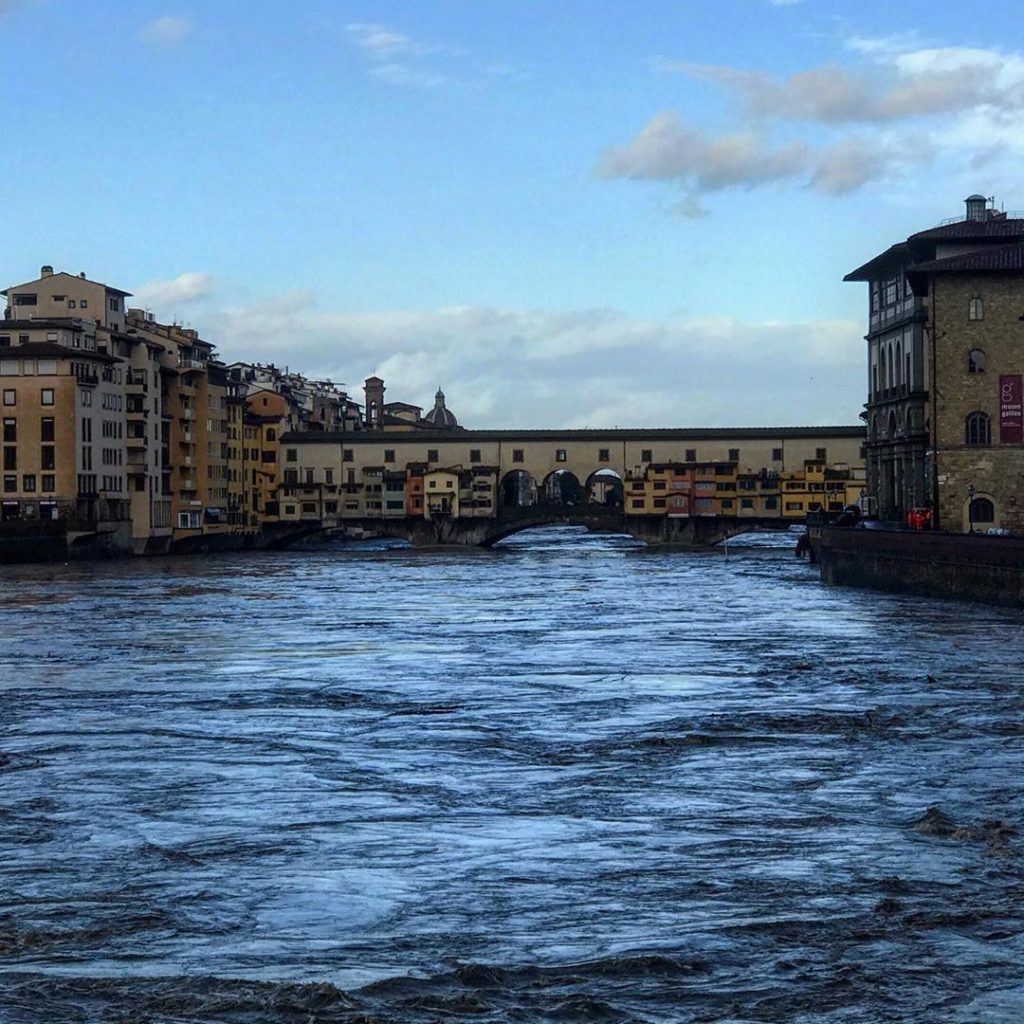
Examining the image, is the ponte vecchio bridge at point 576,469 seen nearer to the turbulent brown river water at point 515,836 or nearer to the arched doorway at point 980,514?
the arched doorway at point 980,514

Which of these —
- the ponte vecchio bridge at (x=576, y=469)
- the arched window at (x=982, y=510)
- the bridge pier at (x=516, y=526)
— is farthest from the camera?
the ponte vecchio bridge at (x=576, y=469)

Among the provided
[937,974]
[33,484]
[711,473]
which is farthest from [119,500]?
[937,974]

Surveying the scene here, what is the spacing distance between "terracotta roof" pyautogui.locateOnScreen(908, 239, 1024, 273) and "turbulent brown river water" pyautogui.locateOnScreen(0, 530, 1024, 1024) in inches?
1156

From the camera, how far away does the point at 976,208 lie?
3024 inches

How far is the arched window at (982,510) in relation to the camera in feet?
206

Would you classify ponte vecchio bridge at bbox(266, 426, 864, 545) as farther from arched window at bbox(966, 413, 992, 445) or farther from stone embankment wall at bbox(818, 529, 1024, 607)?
arched window at bbox(966, 413, 992, 445)

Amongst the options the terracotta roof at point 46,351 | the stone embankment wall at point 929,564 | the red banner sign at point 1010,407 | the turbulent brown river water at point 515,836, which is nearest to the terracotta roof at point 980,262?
the red banner sign at point 1010,407

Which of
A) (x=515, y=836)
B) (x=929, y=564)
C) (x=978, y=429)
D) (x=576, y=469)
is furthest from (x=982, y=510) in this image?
(x=576, y=469)

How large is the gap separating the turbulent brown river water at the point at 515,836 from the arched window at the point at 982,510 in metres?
28.6

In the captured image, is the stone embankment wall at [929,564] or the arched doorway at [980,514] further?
the arched doorway at [980,514]

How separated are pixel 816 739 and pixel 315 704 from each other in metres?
7.59

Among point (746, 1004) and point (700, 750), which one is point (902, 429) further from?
point (746, 1004)

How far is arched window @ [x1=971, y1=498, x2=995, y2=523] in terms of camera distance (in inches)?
2473

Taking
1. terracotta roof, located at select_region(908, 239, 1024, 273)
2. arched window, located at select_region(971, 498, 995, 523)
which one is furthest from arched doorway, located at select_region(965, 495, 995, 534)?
terracotta roof, located at select_region(908, 239, 1024, 273)
